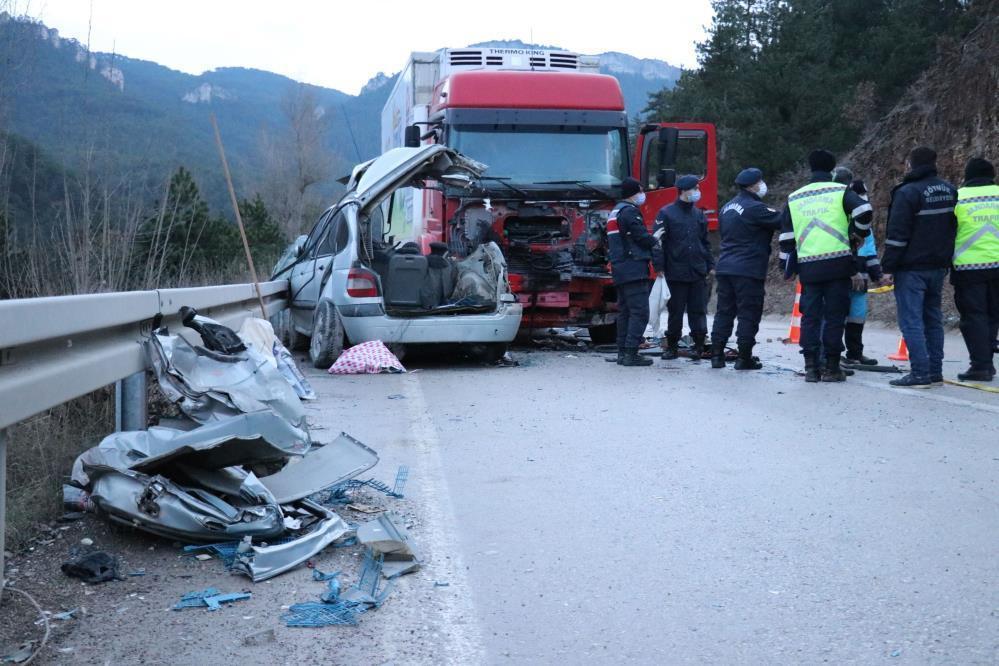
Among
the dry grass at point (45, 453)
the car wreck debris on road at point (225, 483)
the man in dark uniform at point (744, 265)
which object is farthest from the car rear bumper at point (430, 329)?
the car wreck debris on road at point (225, 483)

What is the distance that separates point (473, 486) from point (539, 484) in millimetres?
323

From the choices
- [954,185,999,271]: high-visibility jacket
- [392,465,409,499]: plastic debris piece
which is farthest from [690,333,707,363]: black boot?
[392,465,409,499]: plastic debris piece

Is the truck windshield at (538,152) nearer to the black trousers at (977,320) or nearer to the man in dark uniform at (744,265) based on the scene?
the man in dark uniform at (744,265)

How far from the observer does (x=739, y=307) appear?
34.9ft

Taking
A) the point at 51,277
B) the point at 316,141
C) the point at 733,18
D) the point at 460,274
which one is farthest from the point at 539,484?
the point at 316,141

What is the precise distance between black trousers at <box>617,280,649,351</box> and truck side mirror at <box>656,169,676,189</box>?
209 cm

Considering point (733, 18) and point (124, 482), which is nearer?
point (124, 482)

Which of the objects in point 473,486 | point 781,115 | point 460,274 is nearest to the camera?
point 473,486

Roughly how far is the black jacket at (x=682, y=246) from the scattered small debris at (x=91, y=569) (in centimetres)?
858

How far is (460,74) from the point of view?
1310 centimetres

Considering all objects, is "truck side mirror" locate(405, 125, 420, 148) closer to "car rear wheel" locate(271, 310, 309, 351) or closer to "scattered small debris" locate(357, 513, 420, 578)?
"car rear wheel" locate(271, 310, 309, 351)

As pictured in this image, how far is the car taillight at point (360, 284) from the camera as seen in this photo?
1088 centimetres

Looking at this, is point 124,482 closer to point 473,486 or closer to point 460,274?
point 473,486

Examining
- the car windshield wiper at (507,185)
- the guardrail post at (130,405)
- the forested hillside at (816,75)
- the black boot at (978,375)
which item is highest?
the forested hillside at (816,75)
